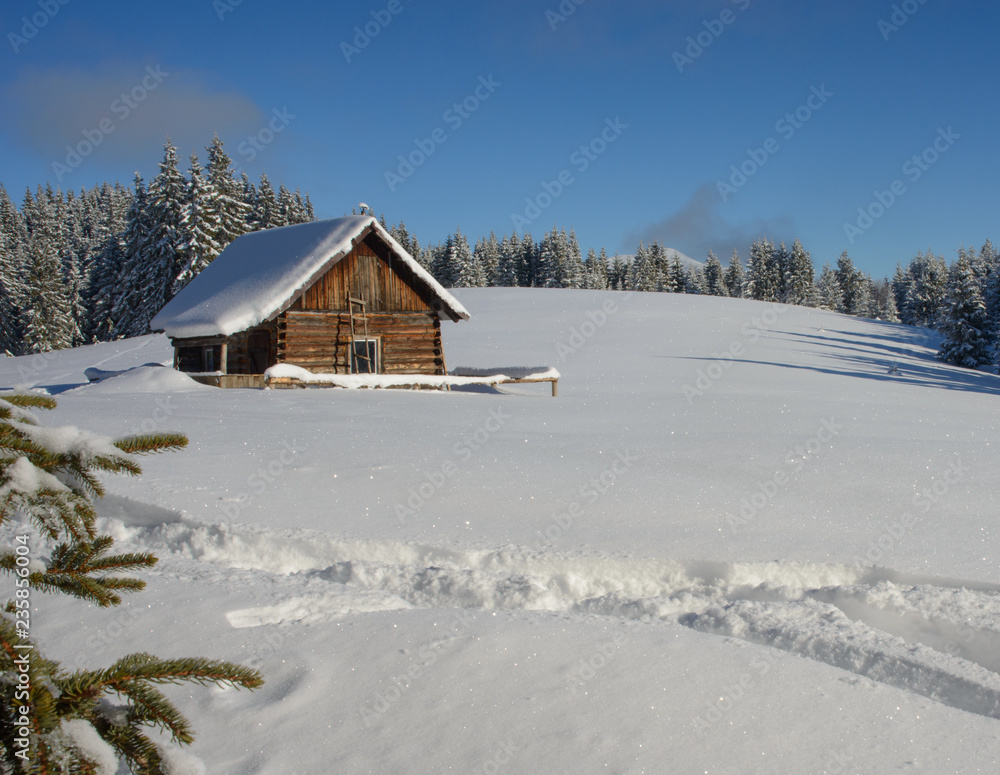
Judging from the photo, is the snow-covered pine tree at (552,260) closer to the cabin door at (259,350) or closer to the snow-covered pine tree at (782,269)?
the snow-covered pine tree at (782,269)

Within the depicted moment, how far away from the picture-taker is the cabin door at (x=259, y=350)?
20.1m

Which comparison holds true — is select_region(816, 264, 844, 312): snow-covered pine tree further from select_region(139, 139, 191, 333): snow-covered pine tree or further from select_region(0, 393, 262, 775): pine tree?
select_region(0, 393, 262, 775): pine tree

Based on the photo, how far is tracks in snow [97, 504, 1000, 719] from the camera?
411 centimetres

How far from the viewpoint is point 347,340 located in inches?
786

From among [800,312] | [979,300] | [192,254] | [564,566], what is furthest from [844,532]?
[800,312]

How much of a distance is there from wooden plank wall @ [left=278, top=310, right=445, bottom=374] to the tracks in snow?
43.9 ft

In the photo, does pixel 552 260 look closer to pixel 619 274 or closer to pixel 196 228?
pixel 619 274

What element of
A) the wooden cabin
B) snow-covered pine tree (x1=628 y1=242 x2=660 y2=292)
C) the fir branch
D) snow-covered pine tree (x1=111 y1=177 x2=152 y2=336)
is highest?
snow-covered pine tree (x1=628 y1=242 x2=660 y2=292)

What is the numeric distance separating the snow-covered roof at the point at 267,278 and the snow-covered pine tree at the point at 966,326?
41328 millimetres

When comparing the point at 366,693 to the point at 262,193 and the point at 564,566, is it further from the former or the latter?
the point at 262,193

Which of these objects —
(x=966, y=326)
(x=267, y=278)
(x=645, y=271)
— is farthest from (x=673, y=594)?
(x=645, y=271)

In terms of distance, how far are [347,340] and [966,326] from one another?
4613 centimetres

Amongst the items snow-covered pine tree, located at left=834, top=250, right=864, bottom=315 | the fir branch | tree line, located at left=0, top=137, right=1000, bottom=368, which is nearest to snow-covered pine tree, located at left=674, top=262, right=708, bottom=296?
tree line, located at left=0, top=137, right=1000, bottom=368

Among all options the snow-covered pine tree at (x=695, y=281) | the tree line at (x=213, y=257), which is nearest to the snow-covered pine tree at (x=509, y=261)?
the tree line at (x=213, y=257)
